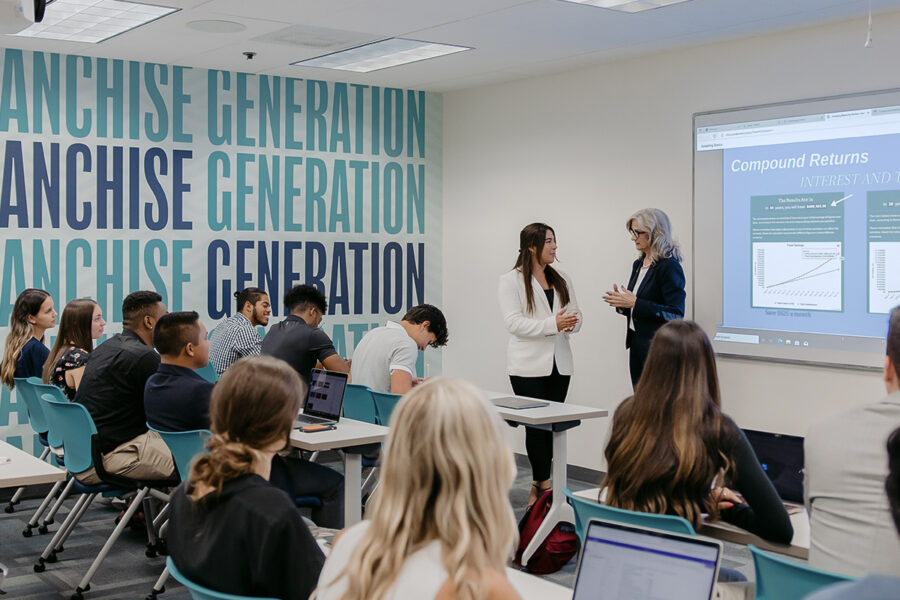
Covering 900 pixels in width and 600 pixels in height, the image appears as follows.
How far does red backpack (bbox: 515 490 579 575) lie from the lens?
15.8 ft

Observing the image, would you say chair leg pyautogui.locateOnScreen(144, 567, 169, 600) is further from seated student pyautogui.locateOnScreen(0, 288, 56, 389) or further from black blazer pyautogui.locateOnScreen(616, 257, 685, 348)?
black blazer pyautogui.locateOnScreen(616, 257, 685, 348)

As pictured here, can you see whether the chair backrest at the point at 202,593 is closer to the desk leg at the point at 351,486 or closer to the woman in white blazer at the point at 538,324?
the desk leg at the point at 351,486

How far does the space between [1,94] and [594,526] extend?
5.42 meters

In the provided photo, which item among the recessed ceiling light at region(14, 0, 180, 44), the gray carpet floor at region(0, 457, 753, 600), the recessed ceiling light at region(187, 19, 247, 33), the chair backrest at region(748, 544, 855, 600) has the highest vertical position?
the recessed ceiling light at region(14, 0, 180, 44)

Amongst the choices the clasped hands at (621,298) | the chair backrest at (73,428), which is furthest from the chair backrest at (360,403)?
the clasped hands at (621,298)

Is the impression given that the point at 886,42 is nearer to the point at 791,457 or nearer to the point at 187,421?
the point at 791,457

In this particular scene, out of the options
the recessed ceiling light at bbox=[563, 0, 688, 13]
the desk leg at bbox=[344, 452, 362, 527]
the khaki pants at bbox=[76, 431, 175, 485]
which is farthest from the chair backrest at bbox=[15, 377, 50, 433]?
the recessed ceiling light at bbox=[563, 0, 688, 13]

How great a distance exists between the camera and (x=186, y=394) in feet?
14.3

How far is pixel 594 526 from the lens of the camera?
2.09 m

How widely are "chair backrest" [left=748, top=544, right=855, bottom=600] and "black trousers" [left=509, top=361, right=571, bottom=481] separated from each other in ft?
10.8

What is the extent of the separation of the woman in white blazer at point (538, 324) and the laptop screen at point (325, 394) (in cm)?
133

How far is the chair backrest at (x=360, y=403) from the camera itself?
530 centimetres

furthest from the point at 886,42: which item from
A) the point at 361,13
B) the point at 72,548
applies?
the point at 72,548

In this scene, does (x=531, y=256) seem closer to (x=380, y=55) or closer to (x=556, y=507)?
(x=556, y=507)
